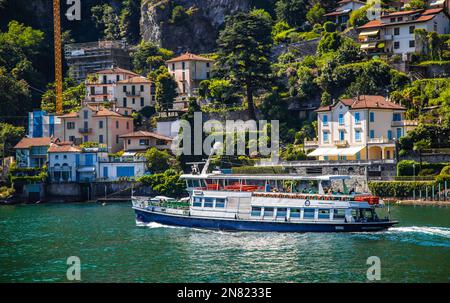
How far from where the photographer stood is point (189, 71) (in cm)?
12875

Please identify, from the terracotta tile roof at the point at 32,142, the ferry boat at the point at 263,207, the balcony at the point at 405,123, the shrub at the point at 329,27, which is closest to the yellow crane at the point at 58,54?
the terracotta tile roof at the point at 32,142

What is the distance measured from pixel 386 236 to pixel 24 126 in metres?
76.4

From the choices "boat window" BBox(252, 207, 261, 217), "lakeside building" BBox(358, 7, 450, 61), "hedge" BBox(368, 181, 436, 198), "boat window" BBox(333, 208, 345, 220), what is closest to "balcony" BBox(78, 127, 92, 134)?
"lakeside building" BBox(358, 7, 450, 61)

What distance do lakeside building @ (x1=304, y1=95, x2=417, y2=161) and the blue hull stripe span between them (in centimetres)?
3250

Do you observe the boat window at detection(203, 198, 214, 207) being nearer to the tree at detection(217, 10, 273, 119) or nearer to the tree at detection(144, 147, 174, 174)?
the tree at detection(144, 147, 174, 174)

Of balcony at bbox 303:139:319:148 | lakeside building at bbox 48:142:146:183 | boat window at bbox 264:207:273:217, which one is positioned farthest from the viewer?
lakeside building at bbox 48:142:146:183

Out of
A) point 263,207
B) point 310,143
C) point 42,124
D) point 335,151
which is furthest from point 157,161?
point 263,207

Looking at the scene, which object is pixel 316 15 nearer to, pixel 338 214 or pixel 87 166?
pixel 87 166

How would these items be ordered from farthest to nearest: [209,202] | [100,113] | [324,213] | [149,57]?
1. [149,57]
2. [100,113]
3. [209,202]
4. [324,213]

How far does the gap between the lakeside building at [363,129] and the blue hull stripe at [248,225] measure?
3250cm

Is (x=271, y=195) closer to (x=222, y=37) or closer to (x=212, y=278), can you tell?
(x=212, y=278)

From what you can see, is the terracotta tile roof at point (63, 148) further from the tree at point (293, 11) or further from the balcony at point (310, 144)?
the tree at point (293, 11)

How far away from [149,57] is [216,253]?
8085 cm

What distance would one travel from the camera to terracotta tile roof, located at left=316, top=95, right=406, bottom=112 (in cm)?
10081
